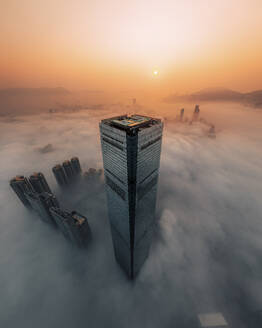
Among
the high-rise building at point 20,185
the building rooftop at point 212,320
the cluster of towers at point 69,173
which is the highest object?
the high-rise building at point 20,185

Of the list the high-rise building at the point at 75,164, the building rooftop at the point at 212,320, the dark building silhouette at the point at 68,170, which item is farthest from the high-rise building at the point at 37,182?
the building rooftop at the point at 212,320

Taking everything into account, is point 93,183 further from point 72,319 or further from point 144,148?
point 144,148

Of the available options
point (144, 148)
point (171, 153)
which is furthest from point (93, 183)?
point (171, 153)

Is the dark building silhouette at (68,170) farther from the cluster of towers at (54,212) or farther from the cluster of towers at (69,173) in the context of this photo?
the cluster of towers at (54,212)

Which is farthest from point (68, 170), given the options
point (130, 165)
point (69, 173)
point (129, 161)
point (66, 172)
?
point (129, 161)

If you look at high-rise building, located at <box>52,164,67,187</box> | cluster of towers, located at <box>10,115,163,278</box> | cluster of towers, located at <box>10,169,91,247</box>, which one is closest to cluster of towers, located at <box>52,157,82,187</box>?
high-rise building, located at <box>52,164,67,187</box>

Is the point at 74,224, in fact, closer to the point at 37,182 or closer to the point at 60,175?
the point at 37,182
